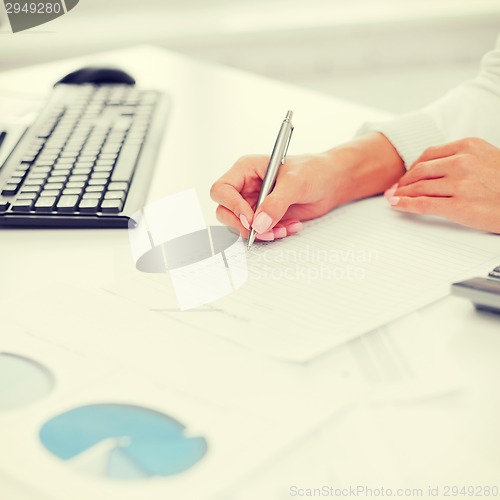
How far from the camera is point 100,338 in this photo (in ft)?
1.71

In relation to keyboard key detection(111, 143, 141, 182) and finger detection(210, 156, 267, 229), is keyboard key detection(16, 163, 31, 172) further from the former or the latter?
finger detection(210, 156, 267, 229)

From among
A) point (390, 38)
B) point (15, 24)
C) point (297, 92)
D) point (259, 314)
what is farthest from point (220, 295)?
point (390, 38)

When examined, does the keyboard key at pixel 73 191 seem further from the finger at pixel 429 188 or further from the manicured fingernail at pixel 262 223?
the finger at pixel 429 188

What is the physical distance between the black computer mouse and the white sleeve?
1.55 ft

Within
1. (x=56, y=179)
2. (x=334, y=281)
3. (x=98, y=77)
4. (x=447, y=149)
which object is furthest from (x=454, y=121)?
(x=98, y=77)

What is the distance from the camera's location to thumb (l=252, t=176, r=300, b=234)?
2.19 ft

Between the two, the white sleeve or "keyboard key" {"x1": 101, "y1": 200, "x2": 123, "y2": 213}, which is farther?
the white sleeve

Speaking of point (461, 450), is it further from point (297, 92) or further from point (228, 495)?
point (297, 92)

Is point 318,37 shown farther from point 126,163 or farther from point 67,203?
point 67,203

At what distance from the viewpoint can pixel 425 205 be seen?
28.5 inches

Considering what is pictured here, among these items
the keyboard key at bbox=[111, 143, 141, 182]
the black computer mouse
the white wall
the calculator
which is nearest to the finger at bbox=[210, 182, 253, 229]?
the keyboard key at bbox=[111, 143, 141, 182]

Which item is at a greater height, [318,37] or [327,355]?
[327,355]

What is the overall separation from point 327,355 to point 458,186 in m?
0.30

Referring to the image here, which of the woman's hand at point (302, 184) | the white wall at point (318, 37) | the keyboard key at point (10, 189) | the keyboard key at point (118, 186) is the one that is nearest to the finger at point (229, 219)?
the woman's hand at point (302, 184)
